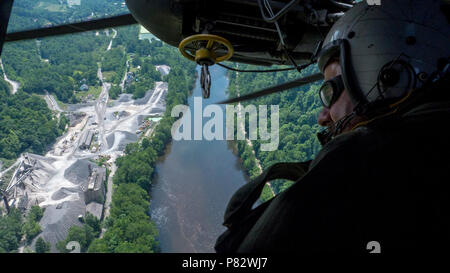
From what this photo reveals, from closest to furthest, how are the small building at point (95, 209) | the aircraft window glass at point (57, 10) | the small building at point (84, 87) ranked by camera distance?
the small building at point (95, 209)
the small building at point (84, 87)
the aircraft window glass at point (57, 10)

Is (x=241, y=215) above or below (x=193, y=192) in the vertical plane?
below

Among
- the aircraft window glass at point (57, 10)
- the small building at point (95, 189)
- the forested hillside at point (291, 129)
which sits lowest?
the small building at point (95, 189)

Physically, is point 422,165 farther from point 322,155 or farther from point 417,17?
point 417,17

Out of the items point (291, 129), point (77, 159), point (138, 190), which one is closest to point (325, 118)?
point (138, 190)

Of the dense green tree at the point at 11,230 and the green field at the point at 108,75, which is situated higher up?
the green field at the point at 108,75

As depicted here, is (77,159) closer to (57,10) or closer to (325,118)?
(57,10)

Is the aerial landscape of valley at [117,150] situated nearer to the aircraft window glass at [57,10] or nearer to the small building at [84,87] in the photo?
the small building at [84,87]

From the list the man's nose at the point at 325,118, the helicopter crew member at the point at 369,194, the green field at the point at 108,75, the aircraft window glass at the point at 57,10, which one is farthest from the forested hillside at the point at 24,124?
the helicopter crew member at the point at 369,194
